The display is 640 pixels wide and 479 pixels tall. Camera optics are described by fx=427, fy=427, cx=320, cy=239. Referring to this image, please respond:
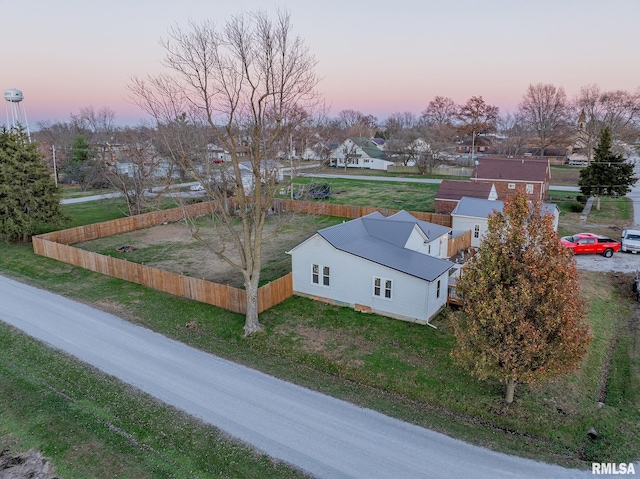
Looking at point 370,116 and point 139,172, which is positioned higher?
point 370,116

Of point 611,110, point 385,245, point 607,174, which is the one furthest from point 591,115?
point 385,245

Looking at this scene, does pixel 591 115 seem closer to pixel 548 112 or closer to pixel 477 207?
pixel 548 112

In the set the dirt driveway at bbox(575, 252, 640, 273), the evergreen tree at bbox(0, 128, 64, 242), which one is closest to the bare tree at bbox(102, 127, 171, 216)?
the evergreen tree at bbox(0, 128, 64, 242)

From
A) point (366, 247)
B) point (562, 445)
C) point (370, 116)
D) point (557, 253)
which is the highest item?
point (370, 116)

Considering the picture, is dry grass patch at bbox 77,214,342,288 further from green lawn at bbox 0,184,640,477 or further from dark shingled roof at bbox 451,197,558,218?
dark shingled roof at bbox 451,197,558,218

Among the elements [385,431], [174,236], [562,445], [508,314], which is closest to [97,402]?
[385,431]

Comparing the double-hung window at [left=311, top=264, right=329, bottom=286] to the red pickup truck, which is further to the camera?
the red pickup truck

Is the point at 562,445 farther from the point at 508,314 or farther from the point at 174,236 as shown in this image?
the point at 174,236
